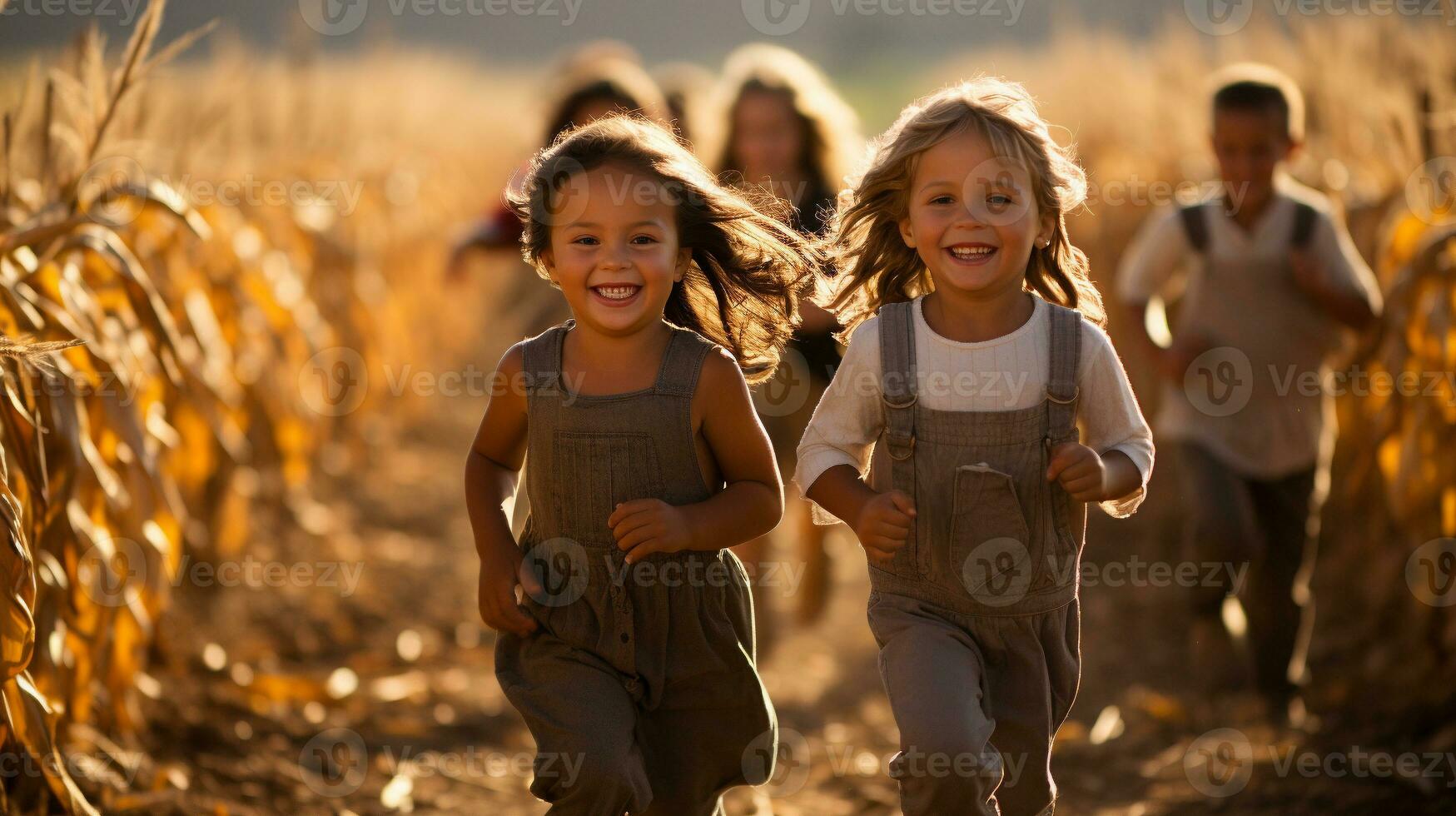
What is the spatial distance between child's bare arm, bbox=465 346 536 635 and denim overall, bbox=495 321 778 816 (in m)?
0.04

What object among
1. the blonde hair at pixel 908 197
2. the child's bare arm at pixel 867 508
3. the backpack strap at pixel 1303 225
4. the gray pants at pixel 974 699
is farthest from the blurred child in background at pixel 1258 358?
the child's bare arm at pixel 867 508

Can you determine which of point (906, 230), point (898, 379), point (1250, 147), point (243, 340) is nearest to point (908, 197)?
point (906, 230)

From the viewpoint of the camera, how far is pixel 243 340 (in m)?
5.67

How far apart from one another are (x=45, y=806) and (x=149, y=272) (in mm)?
2317

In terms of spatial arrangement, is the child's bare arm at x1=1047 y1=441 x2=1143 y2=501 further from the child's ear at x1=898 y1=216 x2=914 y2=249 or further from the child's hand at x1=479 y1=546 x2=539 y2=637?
the child's hand at x1=479 y1=546 x2=539 y2=637

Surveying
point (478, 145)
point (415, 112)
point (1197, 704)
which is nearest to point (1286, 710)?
point (1197, 704)

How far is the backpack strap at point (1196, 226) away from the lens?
178 inches

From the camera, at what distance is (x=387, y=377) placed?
8.20 metres

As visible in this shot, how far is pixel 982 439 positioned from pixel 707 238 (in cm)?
67

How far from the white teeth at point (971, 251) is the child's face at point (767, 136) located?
106 inches

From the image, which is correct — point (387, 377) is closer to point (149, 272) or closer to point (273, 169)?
point (273, 169)

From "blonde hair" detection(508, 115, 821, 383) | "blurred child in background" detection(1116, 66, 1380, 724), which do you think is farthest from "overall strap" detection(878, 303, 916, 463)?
"blurred child in background" detection(1116, 66, 1380, 724)

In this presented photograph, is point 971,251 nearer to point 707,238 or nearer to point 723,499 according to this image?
point 707,238

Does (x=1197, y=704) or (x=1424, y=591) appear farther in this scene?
(x=1197, y=704)
